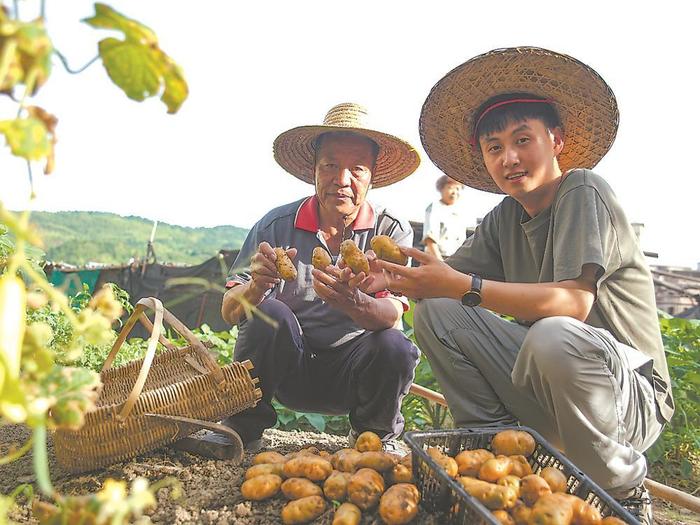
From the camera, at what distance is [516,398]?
2209 mm

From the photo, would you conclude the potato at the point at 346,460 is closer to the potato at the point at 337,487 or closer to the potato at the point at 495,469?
the potato at the point at 337,487

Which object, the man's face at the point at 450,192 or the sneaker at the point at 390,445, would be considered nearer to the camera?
the sneaker at the point at 390,445

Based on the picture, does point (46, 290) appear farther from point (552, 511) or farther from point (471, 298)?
point (471, 298)

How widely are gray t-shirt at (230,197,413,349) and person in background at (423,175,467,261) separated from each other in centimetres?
265

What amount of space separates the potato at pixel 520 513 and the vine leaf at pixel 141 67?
124 centimetres

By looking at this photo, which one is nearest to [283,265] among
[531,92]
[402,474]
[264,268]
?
[264,268]

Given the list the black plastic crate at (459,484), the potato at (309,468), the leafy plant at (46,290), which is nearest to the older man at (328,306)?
the potato at (309,468)

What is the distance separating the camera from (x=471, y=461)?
1577 mm

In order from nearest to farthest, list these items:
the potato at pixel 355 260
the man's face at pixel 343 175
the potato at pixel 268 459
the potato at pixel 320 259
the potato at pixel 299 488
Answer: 1. the potato at pixel 299 488
2. the potato at pixel 268 459
3. the potato at pixel 355 260
4. the potato at pixel 320 259
5. the man's face at pixel 343 175

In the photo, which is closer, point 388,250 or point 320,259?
point 388,250

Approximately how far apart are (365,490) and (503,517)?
1.33 ft

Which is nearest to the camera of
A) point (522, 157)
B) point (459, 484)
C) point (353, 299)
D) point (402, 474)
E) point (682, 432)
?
point (459, 484)

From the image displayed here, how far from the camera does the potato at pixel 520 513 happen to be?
1371 mm

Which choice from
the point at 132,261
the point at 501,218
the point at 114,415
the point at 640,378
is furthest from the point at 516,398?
the point at 132,261
